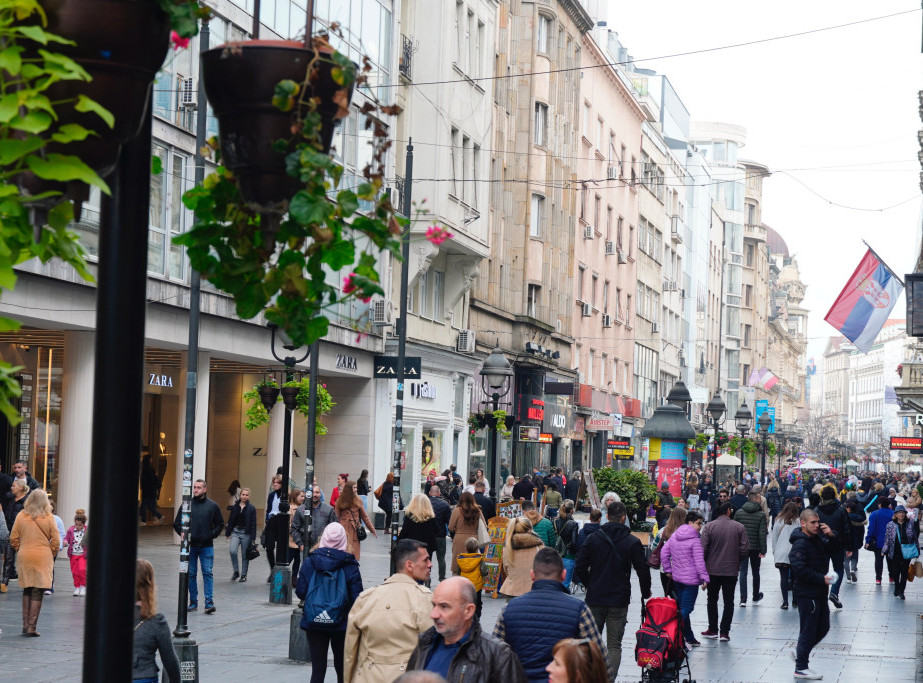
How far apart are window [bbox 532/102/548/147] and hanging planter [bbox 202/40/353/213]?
46.7 metres

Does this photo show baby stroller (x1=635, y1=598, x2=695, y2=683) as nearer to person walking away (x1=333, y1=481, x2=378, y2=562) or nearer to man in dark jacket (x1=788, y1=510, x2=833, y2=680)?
man in dark jacket (x1=788, y1=510, x2=833, y2=680)

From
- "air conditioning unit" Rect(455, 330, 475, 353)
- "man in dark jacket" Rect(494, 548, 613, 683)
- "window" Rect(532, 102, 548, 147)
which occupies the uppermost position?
"window" Rect(532, 102, 548, 147)

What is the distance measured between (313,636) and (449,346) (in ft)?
103

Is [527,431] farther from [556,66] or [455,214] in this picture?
[556,66]

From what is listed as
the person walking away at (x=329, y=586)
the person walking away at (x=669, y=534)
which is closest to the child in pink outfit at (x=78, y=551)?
the person walking away at (x=669, y=534)

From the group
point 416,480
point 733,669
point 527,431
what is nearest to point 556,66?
point 527,431

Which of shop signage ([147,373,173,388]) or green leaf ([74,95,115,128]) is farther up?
shop signage ([147,373,173,388])

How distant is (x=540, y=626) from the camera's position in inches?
327

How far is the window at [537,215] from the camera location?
5056 cm

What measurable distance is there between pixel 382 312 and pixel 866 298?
42.4 ft

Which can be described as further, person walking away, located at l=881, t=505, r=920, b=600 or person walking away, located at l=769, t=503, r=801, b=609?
person walking away, located at l=881, t=505, r=920, b=600

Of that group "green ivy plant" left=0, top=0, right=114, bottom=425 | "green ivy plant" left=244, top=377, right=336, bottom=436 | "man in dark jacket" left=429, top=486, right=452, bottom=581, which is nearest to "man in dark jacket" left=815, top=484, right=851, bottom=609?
"man in dark jacket" left=429, top=486, right=452, bottom=581

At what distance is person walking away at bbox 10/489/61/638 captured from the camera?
52.8ft

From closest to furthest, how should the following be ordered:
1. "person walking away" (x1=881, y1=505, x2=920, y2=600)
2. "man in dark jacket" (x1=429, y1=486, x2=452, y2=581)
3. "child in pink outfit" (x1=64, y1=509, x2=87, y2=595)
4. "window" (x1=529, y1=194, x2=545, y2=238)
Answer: "child in pink outfit" (x1=64, y1=509, x2=87, y2=595) → "man in dark jacket" (x1=429, y1=486, x2=452, y2=581) → "person walking away" (x1=881, y1=505, x2=920, y2=600) → "window" (x1=529, y1=194, x2=545, y2=238)
